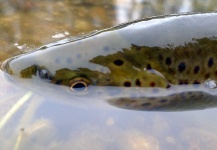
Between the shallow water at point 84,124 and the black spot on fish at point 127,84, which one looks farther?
the black spot on fish at point 127,84

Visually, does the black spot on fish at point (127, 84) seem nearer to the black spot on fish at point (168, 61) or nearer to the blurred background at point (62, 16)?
the black spot on fish at point (168, 61)

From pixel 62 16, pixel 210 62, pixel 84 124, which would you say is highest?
pixel 62 16

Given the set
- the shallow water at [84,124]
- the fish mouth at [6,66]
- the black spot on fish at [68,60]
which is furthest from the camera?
the fish mouth at [6,66]

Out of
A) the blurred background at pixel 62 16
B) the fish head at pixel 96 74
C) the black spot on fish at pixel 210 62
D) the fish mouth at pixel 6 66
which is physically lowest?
the fish head at pixel 96 74

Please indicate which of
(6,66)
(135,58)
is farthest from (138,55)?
(6,66)

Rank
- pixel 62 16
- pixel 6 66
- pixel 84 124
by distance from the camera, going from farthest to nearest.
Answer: pixel 62 16, pixel 6 66, pixel 84 124

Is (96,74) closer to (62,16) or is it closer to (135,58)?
(135,58)

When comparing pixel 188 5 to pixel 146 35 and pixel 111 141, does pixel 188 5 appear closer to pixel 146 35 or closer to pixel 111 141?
pixel 146 35

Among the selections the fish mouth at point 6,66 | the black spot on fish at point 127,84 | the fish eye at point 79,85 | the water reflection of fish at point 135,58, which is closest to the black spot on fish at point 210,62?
the water reflection of fish at point 135,58
